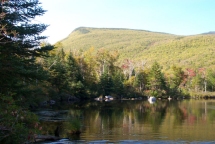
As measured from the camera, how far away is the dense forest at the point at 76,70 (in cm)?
1432

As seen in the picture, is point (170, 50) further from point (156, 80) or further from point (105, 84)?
point (105, 84)

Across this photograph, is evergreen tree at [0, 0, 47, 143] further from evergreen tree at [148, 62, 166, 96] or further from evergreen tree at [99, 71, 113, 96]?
evergreen tree at [148, 62, 166, 96]

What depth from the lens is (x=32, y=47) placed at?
21.4m

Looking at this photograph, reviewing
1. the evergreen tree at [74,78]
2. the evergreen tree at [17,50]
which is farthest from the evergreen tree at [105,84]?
the evergreen tree at [17,50]

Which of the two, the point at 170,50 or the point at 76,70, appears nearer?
the point at 76,70

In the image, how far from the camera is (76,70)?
63.2 m

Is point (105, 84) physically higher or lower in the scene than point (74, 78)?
lower

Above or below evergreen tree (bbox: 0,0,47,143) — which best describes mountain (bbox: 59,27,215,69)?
above

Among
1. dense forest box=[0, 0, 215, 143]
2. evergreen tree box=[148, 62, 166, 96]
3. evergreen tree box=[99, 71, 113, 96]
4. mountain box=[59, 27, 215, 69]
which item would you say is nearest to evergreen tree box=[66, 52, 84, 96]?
dense forest box=[0, 0, 215, 143]

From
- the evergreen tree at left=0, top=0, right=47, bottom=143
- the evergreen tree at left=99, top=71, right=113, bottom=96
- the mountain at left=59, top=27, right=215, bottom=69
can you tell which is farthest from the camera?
the mountain at left=59, top=27, right=215, bottom=69

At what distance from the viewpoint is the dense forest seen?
14.3 meters

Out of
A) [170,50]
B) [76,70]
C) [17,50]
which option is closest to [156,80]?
[76,70]

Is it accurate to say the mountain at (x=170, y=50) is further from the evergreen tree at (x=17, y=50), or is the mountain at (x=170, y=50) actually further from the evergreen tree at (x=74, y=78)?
the evergreen tree at (x=17, y=50)

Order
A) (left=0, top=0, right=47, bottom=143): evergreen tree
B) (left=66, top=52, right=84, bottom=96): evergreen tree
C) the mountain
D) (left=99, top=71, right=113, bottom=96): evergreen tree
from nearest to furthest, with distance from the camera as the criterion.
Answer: (left=0, top=0, right=47, bottom=143): evergreen tree
(left=66, top=52, right=84, bottom=96): evergreen tree
(left=99, top=71, right=113, bottom=96): evergreen tree
the mountain
